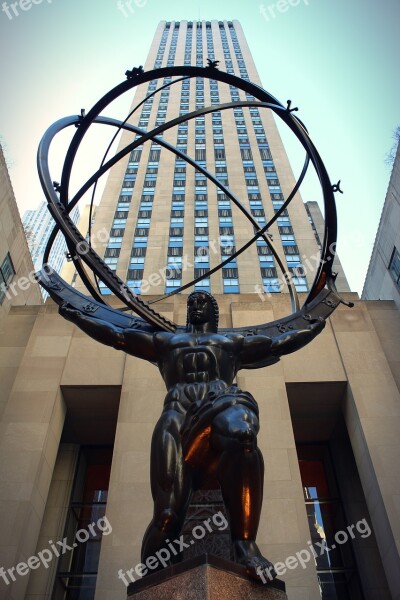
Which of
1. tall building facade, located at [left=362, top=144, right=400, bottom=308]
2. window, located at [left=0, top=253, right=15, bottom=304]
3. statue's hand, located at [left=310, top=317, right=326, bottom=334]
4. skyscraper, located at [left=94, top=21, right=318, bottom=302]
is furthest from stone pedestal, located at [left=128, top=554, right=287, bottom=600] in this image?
skyscraper, located at [left=94, top=21, right=318, bottom=302]

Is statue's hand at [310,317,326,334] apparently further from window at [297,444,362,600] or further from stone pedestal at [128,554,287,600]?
window at [297,444,362,600]

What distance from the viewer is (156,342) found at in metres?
4.84

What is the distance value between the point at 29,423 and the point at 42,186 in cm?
709

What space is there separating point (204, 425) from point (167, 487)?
1.83 ft

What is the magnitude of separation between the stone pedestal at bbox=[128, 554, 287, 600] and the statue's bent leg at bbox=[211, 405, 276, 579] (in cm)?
23

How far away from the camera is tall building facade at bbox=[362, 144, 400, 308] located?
1404 centimetres

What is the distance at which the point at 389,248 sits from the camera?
14.6m

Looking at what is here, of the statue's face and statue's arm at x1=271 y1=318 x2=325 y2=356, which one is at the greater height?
the statue's face

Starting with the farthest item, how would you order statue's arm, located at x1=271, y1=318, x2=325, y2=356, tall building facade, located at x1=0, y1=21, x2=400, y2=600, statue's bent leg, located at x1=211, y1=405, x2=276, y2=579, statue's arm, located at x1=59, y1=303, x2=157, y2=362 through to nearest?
1. tall building facade, located at x1=0, y1=21, x2=400, y2=600
2. statue's arm, located at x1=271, y1=318, x2=325, y2=356
3. statue's arm, located at x1=59, y1=303, x2=157, y2=362
4. statue's bent leg, located at x1=211, y1=405, x2=276, y2=579

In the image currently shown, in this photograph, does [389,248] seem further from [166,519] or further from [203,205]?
[203,205]

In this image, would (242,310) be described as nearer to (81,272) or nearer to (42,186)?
(81,272)

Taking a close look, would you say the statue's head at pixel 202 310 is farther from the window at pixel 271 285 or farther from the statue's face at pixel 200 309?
the window at pixel 271 285

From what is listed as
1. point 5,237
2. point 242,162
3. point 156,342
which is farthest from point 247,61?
point 156,342

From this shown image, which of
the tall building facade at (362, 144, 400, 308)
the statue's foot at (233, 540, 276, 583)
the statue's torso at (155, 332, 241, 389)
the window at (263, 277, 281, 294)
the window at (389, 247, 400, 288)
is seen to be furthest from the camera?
the window at (263, 277, 281, 294)
